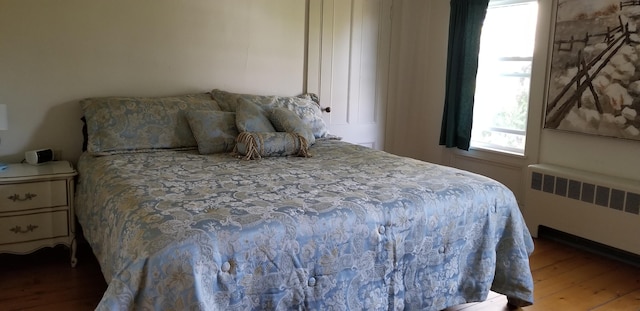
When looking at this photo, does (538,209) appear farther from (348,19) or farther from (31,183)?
(31,183)

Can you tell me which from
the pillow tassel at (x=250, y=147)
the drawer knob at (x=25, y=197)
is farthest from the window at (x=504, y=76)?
the drawer knob at (x=25, y=197)

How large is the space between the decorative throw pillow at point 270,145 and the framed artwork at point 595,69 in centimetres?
196

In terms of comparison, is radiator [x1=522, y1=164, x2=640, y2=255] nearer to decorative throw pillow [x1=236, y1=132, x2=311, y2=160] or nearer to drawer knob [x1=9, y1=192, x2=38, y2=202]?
decorative throw pillow [x1=236, y1=132, x2=311, y2=160]

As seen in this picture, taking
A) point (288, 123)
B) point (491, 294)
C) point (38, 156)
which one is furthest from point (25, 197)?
point (491, 294)

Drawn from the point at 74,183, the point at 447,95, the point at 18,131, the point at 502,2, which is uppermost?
the point at 502,2

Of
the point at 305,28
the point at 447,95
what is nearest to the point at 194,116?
the point at 305,28

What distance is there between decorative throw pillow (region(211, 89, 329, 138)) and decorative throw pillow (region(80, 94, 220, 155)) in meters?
0.28

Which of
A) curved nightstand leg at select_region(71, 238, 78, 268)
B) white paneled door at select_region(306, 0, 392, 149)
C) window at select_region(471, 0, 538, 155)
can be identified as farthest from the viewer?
white paneled door at select_region(306, 0, 392, 149)

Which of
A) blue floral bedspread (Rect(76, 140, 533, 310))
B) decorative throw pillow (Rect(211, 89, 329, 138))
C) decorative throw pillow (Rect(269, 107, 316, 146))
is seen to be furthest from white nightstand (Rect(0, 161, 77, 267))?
A: decorative throw pillow (Rect(269, 107, 316, 146))

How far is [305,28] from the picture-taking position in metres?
4.02

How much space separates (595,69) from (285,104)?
2.15 m

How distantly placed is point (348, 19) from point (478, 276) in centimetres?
259

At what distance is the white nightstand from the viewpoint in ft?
8.79

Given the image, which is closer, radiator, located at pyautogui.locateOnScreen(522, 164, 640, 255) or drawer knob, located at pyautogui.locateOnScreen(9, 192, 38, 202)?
drawer knob, located at pyautogui.locateOnScreen(9, 192, 38, 202)
